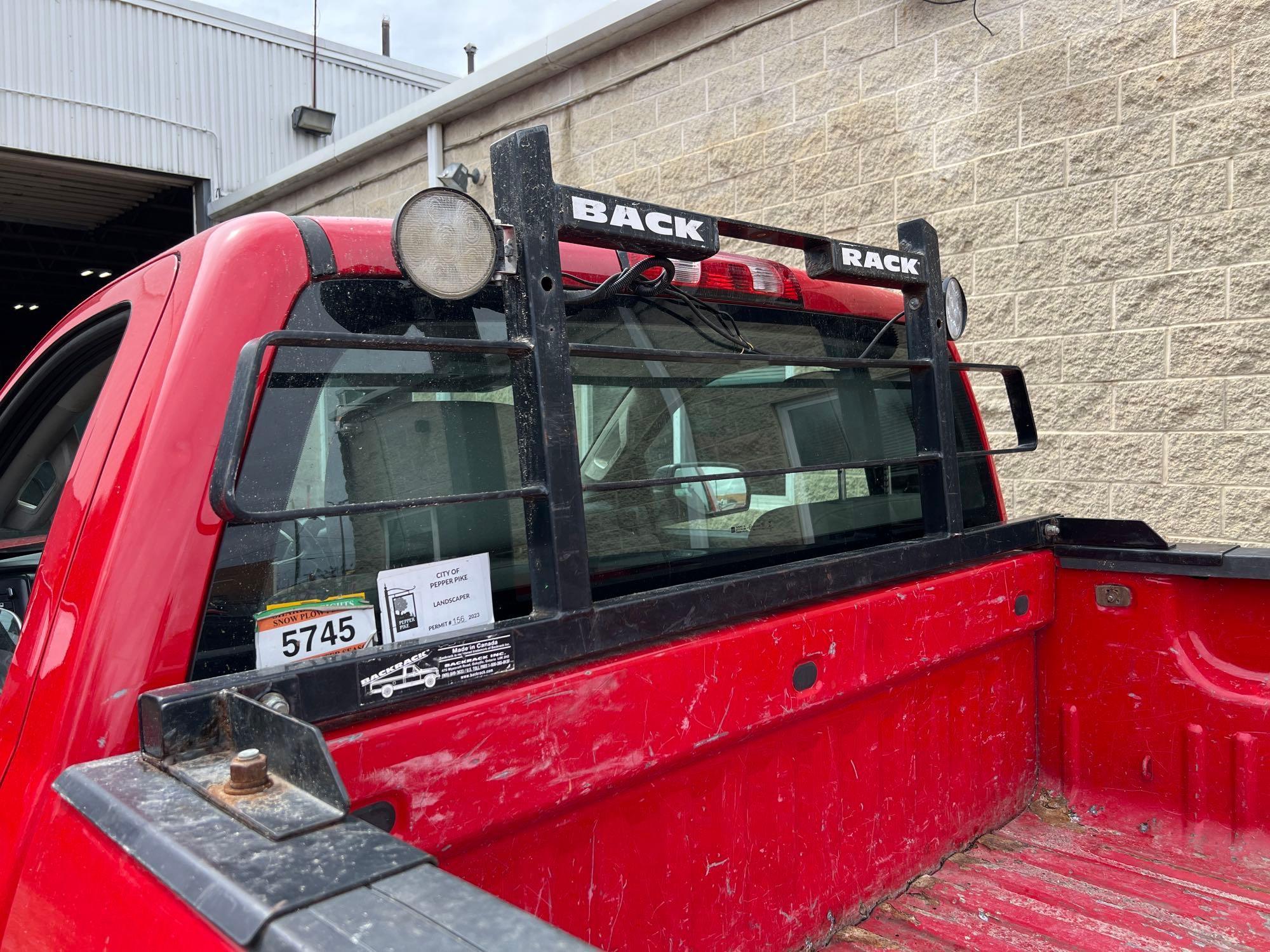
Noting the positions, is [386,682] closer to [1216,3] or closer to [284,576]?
[284,576]

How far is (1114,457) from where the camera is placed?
4.98m

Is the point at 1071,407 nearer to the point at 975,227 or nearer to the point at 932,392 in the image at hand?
the point at 975,227

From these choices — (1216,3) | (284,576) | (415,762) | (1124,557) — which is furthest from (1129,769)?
(1216,3)

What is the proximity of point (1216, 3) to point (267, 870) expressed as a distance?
540 cm

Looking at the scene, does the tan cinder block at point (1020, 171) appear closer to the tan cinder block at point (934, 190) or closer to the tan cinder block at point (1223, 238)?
the tan cinder block at point (934, 190)

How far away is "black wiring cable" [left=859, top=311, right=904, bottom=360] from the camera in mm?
2527

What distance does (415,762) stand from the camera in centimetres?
136

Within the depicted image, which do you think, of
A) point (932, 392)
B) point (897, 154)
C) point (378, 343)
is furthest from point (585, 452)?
point (897, 154)

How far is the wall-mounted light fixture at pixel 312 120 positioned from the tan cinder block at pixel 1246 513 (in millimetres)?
13902

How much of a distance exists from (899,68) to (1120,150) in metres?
1.49

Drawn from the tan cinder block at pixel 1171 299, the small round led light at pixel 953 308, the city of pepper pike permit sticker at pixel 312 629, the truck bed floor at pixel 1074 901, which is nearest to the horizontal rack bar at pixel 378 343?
the city of pepper pike permit sticker at pixel 312 629

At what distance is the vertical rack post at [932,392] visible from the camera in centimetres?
238

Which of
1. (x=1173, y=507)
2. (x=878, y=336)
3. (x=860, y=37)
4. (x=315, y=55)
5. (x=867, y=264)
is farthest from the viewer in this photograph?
(x=315, y=55)

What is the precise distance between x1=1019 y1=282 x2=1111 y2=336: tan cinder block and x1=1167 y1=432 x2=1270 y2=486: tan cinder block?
712mm
